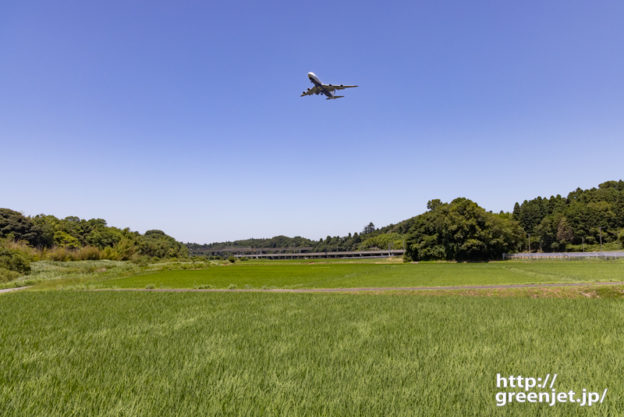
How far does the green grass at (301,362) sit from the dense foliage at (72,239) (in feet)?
240

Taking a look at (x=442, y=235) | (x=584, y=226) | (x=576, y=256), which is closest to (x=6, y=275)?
(x=442, y=235)

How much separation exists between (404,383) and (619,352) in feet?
19.7

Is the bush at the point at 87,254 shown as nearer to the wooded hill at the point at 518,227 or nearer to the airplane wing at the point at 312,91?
the airplane wing at the point at 312,91

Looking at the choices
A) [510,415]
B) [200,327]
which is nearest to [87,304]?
[200,327]

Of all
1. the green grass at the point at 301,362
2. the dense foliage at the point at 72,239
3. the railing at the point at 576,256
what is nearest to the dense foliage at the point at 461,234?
the railing at the point at 576,256

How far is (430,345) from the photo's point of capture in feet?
26.7

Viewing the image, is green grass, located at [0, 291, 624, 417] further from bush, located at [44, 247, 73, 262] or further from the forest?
bush, located at [44, 247, 73, 262]

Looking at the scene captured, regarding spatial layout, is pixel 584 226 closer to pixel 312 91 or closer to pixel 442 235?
pixel 442 235

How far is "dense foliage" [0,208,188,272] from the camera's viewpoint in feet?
262

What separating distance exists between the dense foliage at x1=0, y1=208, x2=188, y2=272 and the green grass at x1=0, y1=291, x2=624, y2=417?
73.1m

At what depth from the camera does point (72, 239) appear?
370 ft

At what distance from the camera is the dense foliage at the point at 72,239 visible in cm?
7987

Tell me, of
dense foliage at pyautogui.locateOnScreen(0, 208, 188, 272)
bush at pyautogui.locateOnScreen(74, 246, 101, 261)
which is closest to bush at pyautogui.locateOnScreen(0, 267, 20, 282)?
dense foliage at pyautogui.locateOnScreen(0, 208, 188, 272)

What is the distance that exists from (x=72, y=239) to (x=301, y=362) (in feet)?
443
